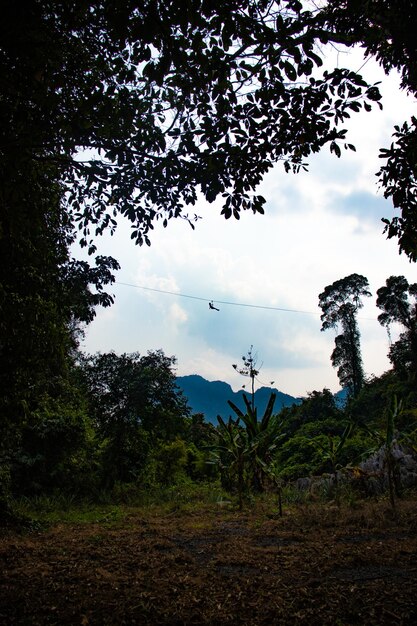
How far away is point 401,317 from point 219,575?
95.2 feet

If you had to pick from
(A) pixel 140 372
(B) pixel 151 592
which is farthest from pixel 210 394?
(B) pixel 151 592

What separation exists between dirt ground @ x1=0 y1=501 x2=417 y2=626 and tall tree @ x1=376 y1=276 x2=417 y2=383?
2173 centimetres

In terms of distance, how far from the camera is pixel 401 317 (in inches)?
1163

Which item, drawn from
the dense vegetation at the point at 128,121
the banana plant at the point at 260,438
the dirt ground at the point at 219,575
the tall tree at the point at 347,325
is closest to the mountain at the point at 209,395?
the tall tree at the point at 347,325

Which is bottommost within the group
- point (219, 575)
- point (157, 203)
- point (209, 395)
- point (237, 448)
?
point (219, 575)

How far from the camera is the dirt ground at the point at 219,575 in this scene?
10.2ft

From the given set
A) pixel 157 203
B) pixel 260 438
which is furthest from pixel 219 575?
pixel 260 438

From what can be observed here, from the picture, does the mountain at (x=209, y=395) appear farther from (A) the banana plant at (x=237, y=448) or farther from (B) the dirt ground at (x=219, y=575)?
(B) the dirt ground at (x=219, y=575)

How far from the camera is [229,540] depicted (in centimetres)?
629

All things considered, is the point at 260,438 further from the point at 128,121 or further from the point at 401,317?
the point at 401,317

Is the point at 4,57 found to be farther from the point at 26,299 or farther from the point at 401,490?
the point at 401,490

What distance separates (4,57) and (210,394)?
160 meters

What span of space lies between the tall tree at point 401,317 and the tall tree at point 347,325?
3.43 meters

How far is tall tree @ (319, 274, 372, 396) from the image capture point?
3416 cm
